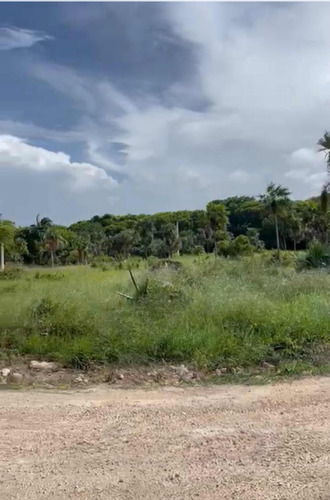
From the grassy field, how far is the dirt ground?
1.23 meters

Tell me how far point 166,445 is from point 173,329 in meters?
3.41

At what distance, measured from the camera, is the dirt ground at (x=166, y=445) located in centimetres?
289

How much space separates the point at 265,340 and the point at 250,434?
10.5ft

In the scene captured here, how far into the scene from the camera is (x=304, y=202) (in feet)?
202

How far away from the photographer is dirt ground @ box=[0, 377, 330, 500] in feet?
9.47

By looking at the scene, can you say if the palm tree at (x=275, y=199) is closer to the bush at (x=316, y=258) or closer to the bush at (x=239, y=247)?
the bush at (x=239, y=247)

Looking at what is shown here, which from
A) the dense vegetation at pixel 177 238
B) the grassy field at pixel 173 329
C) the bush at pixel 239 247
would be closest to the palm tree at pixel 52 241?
the dense vegetation at pixel 177 238

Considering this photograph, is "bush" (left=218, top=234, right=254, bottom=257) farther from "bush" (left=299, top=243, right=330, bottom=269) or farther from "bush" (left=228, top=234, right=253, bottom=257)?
"bush" (left=299, top=243, right=330, bottom=269)

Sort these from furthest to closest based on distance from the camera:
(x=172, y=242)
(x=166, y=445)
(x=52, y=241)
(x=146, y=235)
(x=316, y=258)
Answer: (x=146, y=235)
(x=52, y=241)
(x=172, y=242)
(x=316, y=258)
(x=166, y=445)

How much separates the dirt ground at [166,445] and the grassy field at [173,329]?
1227 mm

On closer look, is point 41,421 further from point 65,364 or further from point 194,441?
point 65,364

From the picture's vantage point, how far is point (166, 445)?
3.48 meters

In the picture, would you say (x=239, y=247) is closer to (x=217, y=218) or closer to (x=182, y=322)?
(x=217, y=218)

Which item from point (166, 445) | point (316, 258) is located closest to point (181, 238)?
point (316, 258)
